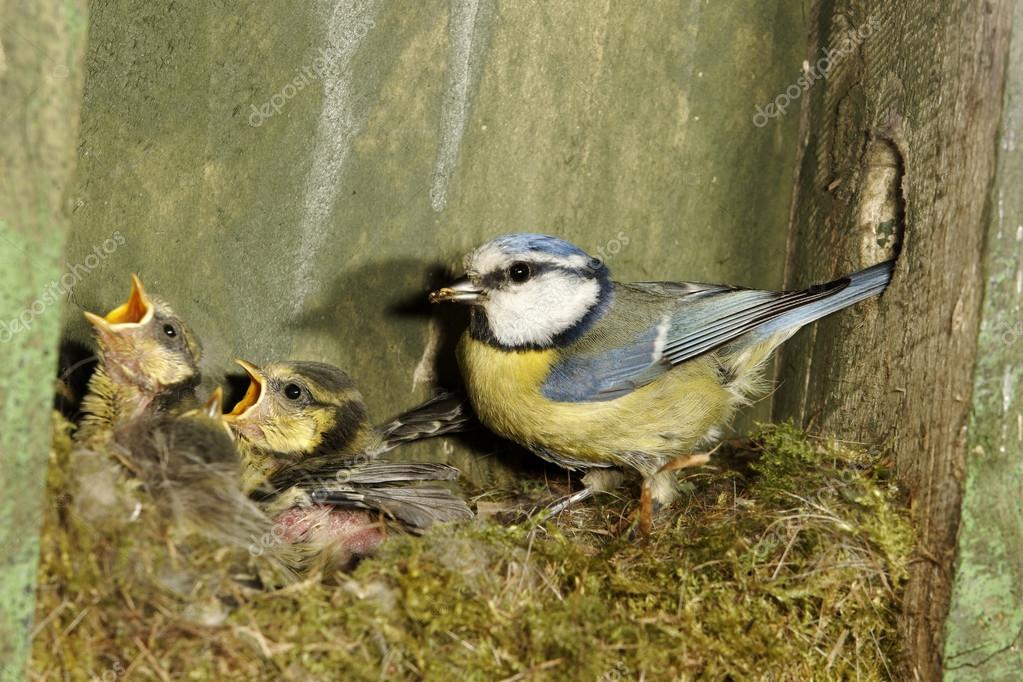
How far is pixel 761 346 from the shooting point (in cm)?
296

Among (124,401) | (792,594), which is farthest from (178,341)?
(792,594)

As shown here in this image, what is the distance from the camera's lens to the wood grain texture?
7.43 feet

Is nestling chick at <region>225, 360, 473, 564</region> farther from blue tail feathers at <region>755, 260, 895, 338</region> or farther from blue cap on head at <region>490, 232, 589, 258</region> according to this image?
blue tail feathers at <region>755, 260, 895, 338</region>

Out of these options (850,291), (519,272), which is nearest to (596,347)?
(519,272)

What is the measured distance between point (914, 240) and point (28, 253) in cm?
184

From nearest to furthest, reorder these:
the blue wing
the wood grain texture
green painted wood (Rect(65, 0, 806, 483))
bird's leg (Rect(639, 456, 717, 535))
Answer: the wood grain texture < bird's leg (Rect(639, 456, 717, 535)) < green painted wood (Rect(65, 0, 806, 483)) < the blue wing

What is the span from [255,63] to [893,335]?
1.63m

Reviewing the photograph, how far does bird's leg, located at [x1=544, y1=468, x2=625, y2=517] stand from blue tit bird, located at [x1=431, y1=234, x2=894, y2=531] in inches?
5.4

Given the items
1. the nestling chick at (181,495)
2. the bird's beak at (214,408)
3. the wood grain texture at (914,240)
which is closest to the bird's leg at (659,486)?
the wood grain texture at (914,240)

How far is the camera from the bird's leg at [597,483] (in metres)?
3.00

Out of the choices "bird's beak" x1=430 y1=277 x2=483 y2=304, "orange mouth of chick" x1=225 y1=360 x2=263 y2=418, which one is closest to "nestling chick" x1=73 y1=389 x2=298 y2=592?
"orange mouth of chick" x1=225 y1=360 x2=263 y2=418

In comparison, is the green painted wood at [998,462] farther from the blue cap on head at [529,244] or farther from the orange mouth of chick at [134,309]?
the orange mouth of chick at [134,309]

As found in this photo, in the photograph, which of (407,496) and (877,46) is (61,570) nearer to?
(407,496)

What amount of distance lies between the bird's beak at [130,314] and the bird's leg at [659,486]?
48.1 inches
